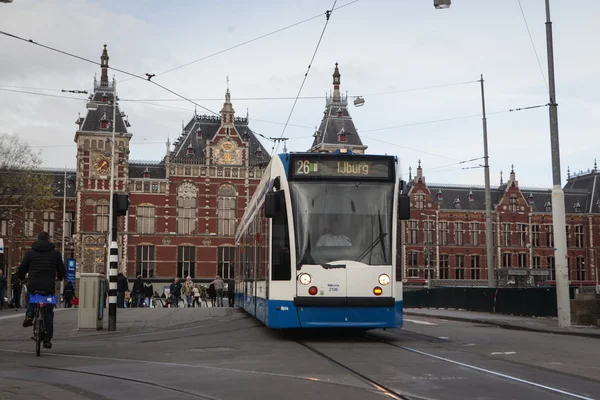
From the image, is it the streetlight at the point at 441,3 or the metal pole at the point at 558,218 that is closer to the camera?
the streetlight at the point at 441,3

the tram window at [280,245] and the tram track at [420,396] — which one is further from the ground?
the tram window at [280,245]

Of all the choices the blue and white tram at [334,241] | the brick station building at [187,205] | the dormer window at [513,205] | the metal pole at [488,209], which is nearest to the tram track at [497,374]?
the blue and white tram at [334,241]

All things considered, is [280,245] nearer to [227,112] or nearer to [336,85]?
[227,112]

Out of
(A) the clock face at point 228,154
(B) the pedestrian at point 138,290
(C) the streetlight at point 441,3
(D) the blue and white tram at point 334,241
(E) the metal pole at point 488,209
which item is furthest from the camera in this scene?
(A) the clock face at point 228,154

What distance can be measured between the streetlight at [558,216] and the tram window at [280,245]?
6368 mm

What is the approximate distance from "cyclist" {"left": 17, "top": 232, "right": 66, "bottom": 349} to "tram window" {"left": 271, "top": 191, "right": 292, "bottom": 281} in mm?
3136

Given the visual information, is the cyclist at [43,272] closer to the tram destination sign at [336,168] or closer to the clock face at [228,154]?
the tram destination sign at [336,168]

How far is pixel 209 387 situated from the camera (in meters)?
6.84

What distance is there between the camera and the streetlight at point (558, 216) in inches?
618

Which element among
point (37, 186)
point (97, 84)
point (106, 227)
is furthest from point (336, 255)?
point (97, 84)

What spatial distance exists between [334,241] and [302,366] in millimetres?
3318

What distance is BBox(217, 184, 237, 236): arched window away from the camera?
61094 mm

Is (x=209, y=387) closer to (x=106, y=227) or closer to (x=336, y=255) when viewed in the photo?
(x=336, y=255)

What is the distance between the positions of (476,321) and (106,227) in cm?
4380
